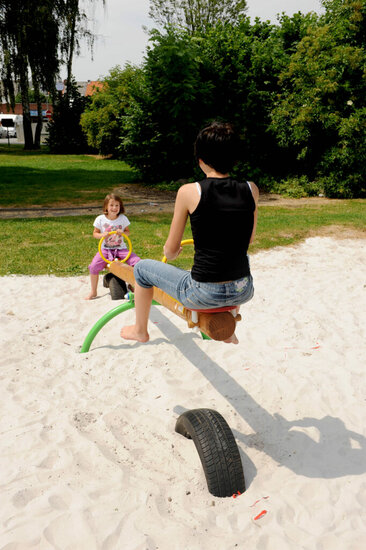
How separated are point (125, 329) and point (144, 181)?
13584 millimetres

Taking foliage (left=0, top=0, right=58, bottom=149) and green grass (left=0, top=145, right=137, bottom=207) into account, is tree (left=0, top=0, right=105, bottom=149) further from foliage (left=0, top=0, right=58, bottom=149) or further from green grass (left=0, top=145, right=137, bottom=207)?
green grass (left=0, top=145, right=137, bottom=207)

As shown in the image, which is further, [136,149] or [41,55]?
[41,55]

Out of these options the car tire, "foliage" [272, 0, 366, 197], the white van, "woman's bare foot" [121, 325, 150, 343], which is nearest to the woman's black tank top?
"woman's bare foot" [121, 325, 150, 343]

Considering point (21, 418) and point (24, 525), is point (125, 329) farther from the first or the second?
point (24, 525)

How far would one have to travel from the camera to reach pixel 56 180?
1666cm

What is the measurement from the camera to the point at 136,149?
15.6m

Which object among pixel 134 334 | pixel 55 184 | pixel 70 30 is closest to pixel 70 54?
pixel 70 30

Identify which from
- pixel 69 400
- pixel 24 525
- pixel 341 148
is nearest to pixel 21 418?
pixel 69 400

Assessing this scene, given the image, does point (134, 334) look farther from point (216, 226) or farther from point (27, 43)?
point (27, 43)

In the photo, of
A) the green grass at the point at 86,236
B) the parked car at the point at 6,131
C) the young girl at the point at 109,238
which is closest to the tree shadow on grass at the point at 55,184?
the green grass at the point at 86,236

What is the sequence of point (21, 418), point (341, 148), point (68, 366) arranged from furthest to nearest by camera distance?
1. point (341, 148)
2. point (68, 366)
3. point (21, 418)

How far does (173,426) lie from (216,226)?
1691 mm

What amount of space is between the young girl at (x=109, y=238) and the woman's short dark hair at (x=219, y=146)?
3.19 metres

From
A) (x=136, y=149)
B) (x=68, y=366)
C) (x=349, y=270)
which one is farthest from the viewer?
(x=136, y=149)
